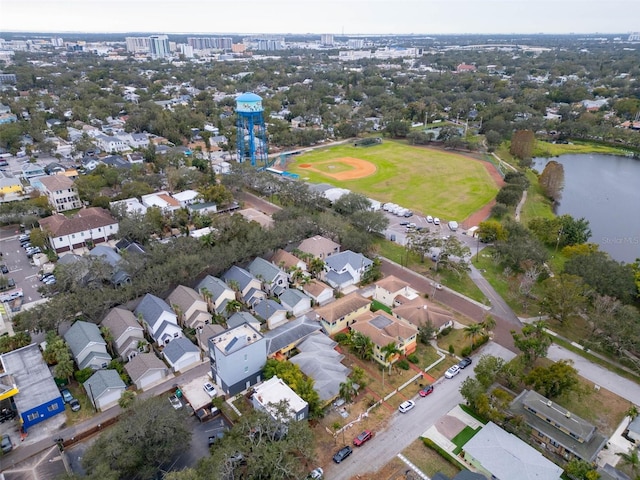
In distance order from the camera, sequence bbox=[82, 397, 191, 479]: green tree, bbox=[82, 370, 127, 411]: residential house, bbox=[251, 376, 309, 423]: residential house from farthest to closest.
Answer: bbox=[82, 370, 127, 411]: residential house
bbox=[251, 376, 309, 423]: residential house
bbox=[82, 397, 191, 479]: green tree

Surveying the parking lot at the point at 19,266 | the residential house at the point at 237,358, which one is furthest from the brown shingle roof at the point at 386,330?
the parking lot at the point at 19,266

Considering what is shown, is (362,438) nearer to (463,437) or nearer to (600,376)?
(463,437)

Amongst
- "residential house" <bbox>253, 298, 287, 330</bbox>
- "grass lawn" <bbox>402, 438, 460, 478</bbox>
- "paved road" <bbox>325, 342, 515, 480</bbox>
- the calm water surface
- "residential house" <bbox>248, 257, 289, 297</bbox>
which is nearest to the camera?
"grass lawn" <bbox>402, 438, 460, 478</bbox>

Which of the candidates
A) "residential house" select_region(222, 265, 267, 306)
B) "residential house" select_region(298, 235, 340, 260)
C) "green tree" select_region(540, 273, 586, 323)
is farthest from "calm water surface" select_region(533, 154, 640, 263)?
"residential house" select_region(222, 265, 267, 306)

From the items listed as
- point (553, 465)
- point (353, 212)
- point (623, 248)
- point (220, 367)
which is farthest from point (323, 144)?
point (553, 465)

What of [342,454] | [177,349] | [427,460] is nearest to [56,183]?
[177,349]

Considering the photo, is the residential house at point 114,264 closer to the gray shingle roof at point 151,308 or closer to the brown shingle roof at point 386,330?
the gray shingle roof at point 151,308

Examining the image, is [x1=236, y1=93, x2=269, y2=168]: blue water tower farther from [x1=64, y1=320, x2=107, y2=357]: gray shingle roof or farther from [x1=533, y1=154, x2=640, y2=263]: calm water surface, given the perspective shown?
[x1=533, y1=154, x2=640, y2=263]: calm water surface
